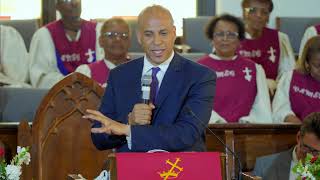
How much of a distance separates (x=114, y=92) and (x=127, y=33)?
222 cm

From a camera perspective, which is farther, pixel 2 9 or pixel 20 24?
pixel 2 9

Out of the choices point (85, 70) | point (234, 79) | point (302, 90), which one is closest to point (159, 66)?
point (302, 90)

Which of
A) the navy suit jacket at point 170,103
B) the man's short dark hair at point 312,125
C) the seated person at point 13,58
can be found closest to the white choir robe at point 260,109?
the man's short dark hair at point 312,125

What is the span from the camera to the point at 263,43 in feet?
22.2

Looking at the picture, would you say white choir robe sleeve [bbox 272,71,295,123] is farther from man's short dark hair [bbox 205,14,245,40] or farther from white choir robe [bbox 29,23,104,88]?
white choir robe [bbox 29,23,104,88]

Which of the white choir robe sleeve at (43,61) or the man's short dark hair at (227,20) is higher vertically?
the man's short dark hair at (227,20)

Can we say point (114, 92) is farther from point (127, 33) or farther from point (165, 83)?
point (127, 33)

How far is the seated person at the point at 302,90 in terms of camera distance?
5.45 meters

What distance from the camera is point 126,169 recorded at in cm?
314

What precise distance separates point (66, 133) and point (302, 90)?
5.34ft

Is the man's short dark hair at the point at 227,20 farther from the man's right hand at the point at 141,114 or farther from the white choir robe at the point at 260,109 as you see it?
the man's right hand at the point at 141,114

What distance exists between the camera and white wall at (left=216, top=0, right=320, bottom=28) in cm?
814

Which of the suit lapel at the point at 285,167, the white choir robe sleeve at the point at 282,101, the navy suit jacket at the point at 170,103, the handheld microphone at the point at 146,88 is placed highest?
the handheld microphone at the point at 146,88

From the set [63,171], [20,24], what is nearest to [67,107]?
[63,171]
